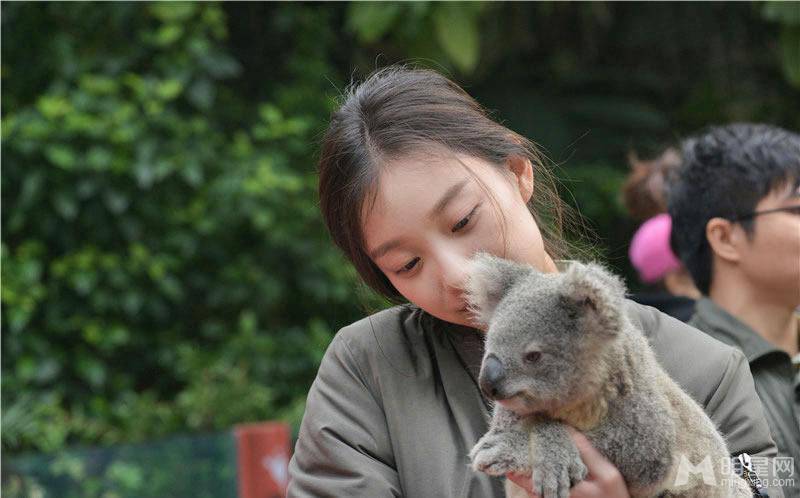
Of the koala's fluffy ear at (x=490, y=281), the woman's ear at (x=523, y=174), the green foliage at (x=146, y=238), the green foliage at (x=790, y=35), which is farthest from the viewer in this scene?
the green foliage at (x=790, y=35)

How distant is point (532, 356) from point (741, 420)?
25.9 inches

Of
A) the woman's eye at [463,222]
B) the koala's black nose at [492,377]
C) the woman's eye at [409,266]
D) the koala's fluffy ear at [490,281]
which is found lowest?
the koala's black nose at [492,377]

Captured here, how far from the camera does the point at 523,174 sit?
2.23 meters

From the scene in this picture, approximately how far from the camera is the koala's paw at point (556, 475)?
63.1 inches

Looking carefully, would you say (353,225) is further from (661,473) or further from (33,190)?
(33,190)

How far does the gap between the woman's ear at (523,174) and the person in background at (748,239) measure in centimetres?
109

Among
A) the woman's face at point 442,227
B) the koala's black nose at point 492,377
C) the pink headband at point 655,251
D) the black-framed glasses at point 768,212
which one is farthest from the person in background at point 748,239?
the koala's black nose at point 492,377

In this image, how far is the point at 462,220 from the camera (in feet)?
6.44

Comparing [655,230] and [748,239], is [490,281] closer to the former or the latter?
[748,239]

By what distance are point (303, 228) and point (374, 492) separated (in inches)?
171

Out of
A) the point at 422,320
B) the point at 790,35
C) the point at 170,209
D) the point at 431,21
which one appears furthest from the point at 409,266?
the point at 790,35

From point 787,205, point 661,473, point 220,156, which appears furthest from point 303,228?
point 661,473

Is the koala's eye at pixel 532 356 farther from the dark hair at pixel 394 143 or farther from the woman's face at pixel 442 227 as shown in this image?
the dark hair at pixel 394 143

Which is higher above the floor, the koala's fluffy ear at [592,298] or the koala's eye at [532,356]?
the koala's fluffy ear at [592,298]
